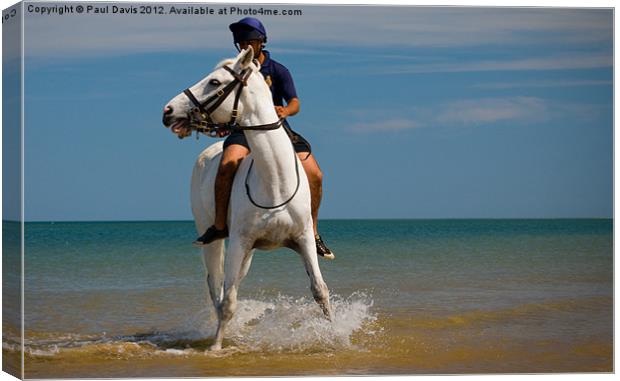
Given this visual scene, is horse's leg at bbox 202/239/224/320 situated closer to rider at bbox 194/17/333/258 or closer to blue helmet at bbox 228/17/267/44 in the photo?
rider at bbox 194/17/333/258

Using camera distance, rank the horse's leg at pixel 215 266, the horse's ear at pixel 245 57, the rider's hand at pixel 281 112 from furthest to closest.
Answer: the horse's leg at pixel 215 266 → the rider's hand at pixel 281 112 → the horse's ear at pixel 245 57

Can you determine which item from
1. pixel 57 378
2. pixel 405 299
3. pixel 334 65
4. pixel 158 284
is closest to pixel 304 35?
pixel 334 65

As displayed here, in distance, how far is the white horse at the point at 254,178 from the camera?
7738mm

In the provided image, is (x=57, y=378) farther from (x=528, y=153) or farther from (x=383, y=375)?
(x=528, y=153)

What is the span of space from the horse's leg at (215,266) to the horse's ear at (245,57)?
181cm

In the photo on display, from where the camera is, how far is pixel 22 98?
7824mm

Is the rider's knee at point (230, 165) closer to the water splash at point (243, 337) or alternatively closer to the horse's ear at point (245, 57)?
the horse's ear at point (245, 57)

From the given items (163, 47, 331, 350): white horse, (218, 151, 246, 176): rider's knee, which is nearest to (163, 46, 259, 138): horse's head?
(163, 47, 331, 350): white horse

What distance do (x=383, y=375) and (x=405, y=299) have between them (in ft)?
13.9

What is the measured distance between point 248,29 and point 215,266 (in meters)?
1.95

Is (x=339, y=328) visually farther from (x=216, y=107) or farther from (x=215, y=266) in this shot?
(x=216, y=107)

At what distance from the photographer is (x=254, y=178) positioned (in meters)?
8.10

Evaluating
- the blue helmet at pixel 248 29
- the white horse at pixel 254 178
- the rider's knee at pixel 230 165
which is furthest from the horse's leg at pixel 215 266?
the blue helmet at pixel 248 29

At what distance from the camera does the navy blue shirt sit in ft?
27.3
